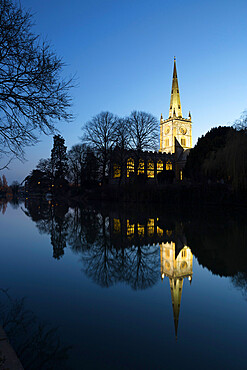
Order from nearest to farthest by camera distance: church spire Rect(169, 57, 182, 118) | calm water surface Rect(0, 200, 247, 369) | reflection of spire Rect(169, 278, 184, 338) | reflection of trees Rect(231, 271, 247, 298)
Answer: calm water surface Rect(0, 200, 247, 369), reflection of spire Rect(169, 278, 184, 338), reflection of trees Rect(231, 271, 247, 298), church spire Rect(169, 57, 182, 118)

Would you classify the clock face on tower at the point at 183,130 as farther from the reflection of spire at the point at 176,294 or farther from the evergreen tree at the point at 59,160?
the reflection of spire at the point at 176,294

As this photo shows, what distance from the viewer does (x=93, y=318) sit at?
3709 millimetres

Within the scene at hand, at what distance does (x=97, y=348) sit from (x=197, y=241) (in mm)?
6673

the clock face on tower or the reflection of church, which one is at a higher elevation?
the clock face on tower

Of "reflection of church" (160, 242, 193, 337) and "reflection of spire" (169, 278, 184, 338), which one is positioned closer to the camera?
"reflection of spire" (169, 278, 184, 338)

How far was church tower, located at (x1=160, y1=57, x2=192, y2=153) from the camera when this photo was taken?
88.2 m

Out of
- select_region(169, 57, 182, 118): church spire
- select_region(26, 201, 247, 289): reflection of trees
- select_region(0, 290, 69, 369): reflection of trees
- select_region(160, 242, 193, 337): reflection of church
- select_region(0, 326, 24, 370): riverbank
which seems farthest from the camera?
select_region(169, 57, 182, 118): church spire

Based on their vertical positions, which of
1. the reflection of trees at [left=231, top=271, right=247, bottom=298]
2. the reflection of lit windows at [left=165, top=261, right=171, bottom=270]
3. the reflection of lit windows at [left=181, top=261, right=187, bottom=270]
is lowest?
the reflection of trees at [left=231, top=271, right=247, bottom=298]

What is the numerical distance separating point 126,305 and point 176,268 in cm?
233

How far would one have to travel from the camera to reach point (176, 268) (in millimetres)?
6148

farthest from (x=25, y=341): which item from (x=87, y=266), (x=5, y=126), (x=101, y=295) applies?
(x=5, y=126)

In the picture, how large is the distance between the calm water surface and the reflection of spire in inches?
0.6

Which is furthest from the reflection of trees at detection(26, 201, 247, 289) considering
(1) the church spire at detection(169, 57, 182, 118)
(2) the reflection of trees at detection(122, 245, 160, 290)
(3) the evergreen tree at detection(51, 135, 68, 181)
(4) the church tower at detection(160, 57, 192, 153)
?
(1) the church spire at detection(169, 57, 182, 118)

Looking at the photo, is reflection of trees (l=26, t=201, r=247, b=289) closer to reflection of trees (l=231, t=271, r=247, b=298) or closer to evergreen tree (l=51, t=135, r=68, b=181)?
reflection of trees (l=231, t=271, r=247, b=298)
